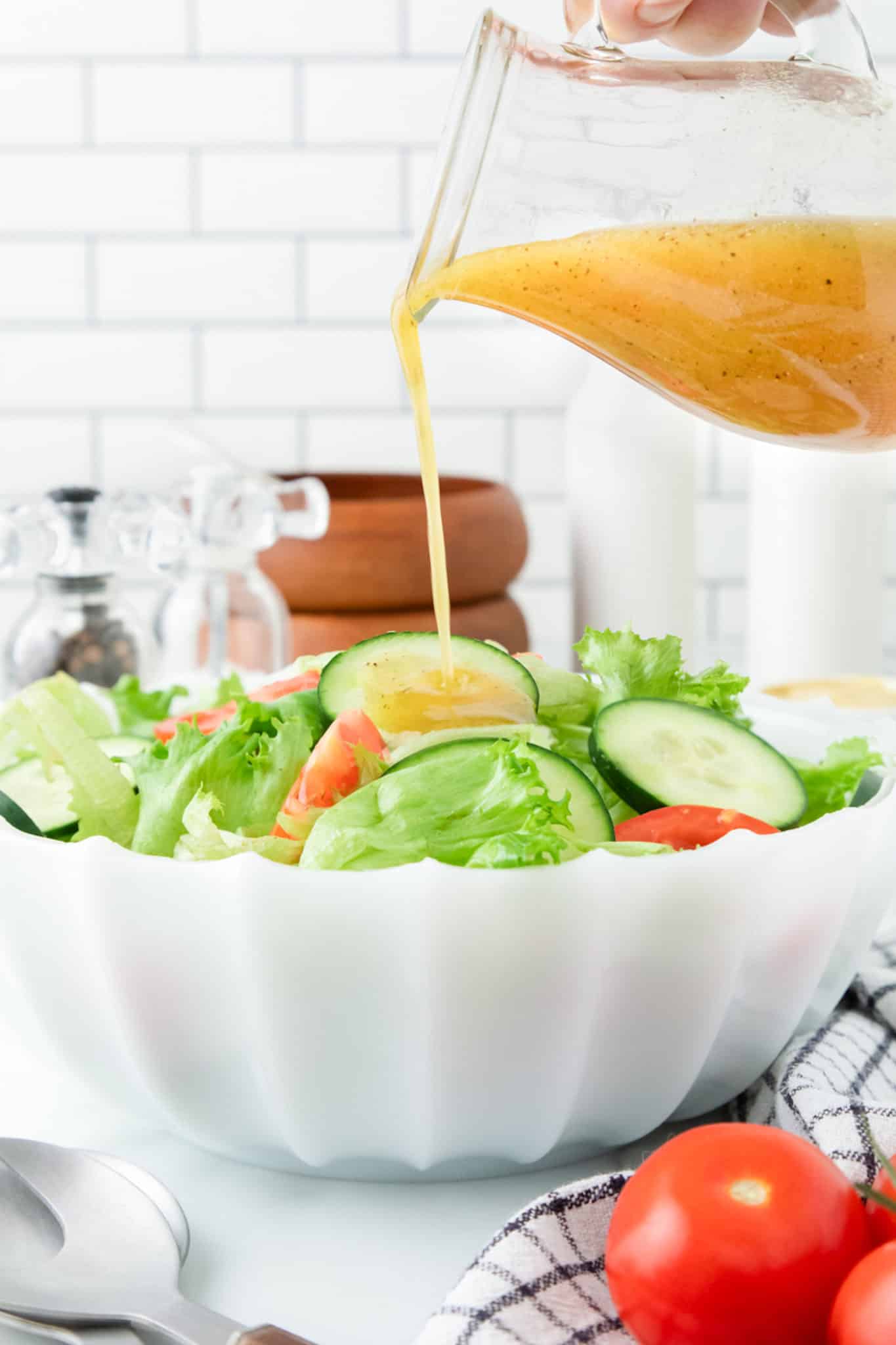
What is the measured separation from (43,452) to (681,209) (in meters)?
2.32

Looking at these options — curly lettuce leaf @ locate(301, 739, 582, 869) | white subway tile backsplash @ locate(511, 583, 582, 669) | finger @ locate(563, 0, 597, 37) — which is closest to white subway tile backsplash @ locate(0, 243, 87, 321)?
white subway tile backsplash @ locate(511, 583, 582, 669)

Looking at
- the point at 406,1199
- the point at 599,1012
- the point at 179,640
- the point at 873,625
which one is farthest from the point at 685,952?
the point at 873,625

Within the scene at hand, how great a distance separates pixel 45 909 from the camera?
0.79 meters

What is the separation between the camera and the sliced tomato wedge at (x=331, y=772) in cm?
87

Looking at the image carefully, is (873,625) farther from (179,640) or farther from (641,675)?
(641,675)

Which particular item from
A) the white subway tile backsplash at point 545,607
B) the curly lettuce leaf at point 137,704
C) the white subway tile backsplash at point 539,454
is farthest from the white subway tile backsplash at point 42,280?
the curly lettuce leaf at point 137,704

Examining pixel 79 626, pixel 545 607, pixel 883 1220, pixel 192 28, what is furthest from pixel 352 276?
pixel 883 1220

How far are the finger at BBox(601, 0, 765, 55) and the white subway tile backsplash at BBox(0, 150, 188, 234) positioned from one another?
1891 mm

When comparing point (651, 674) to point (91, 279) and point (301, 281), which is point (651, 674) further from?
point (91, 279)

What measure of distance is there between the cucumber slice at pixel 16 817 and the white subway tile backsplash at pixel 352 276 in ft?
7.15

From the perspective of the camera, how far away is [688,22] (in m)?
1.15

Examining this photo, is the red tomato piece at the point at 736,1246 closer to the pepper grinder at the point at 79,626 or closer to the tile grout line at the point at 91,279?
the pepper grinder at the point at 79,626

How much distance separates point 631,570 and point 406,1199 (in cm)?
148

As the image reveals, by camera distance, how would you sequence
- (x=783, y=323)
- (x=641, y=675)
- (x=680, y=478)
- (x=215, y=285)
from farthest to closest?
(x=215, y=285)
(x=680, y=478)
(x=641, y=675)
(x=783, y=323)
